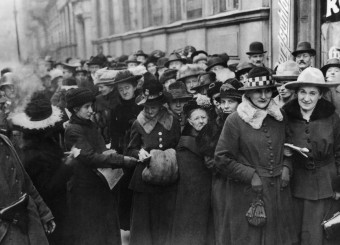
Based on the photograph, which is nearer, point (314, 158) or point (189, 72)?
point (314, 158)

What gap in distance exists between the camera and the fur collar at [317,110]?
4.22m

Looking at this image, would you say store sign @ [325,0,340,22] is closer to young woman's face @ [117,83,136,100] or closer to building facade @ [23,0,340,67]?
building facade @ [23,0,340,67]

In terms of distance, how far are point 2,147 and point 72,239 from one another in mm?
1354

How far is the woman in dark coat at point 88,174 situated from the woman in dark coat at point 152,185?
0.25 meters

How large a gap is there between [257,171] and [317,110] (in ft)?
2.50

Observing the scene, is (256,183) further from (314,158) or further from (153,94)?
(153,94)

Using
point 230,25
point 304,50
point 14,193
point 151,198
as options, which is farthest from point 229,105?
point 230,25

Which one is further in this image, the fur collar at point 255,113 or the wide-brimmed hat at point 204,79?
the wide-brimmed hat at point 204,79

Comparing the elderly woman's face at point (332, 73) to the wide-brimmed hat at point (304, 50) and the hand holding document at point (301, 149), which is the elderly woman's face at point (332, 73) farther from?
the hand holding document at point (301, 149)

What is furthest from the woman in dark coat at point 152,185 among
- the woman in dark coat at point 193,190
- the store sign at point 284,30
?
the store sign at point 284,30

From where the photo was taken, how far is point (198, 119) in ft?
15.0

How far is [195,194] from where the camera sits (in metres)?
4.61

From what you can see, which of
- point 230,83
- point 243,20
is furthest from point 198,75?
point 243,20

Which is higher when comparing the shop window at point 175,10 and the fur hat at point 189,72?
the shop window at point 175,10
